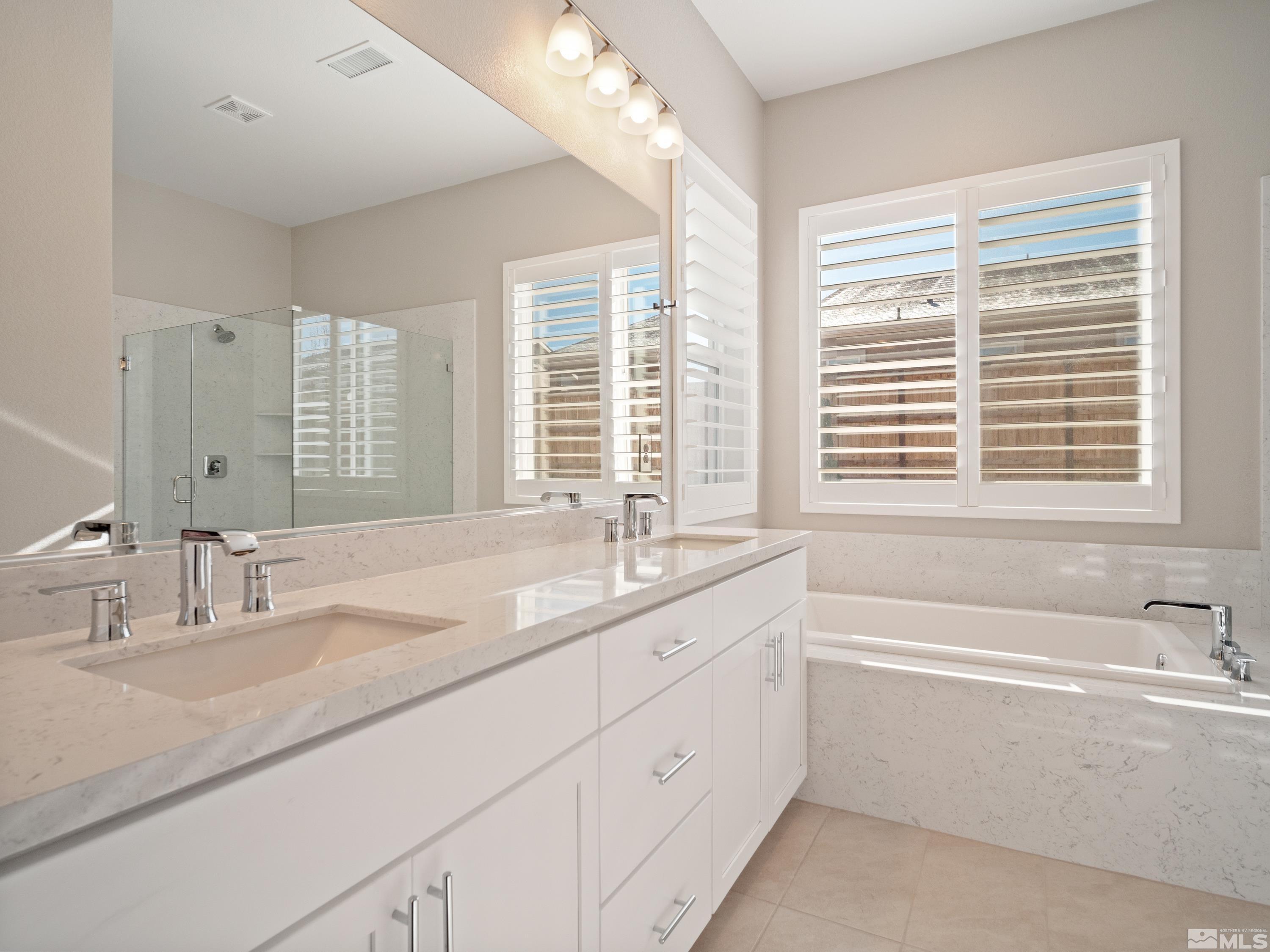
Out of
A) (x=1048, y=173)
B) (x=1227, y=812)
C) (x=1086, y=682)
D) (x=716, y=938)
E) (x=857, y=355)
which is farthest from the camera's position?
(x=857, y=355)

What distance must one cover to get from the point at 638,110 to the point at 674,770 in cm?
185

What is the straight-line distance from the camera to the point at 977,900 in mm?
1821

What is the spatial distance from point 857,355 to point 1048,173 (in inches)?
38.6

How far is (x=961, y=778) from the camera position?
6.98ft

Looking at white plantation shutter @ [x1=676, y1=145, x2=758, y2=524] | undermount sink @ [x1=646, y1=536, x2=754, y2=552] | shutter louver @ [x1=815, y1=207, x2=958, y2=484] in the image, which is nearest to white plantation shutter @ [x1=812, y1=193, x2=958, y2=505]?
shutter louver @ [x1=815, y1=207, x2=958, y2=484]

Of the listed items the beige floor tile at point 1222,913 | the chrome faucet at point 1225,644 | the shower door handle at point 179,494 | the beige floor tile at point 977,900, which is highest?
the shower door handle at point 179,494

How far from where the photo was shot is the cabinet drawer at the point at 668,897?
1202 mm

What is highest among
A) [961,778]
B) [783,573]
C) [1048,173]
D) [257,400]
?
[1048,173]

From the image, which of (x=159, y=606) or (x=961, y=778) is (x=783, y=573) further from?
(x=159, y=606)

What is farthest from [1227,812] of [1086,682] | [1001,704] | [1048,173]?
[1048,173]

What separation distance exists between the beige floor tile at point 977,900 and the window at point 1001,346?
134 cm

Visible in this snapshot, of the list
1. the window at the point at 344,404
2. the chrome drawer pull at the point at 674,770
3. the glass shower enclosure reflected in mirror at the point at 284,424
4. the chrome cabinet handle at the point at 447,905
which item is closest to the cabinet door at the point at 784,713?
the chrome drawer pull at the point at 674,770

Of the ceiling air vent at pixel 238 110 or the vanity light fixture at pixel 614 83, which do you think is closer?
the ceiling air vent at pixel 238 110

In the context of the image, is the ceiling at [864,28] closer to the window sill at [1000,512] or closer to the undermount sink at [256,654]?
the window sill at [1000,512]
